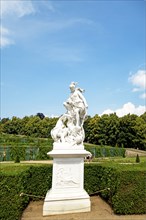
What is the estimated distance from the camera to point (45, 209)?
9477 mm

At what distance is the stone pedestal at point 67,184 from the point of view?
9626mm

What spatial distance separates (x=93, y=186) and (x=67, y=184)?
2.78 metres

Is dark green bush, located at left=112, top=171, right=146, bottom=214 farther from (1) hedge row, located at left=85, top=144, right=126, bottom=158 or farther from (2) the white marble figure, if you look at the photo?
(1) hedge row, located at left=85, top=144, right=126, bottom=158

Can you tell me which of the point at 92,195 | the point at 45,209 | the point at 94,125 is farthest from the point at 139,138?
the point at 45,209

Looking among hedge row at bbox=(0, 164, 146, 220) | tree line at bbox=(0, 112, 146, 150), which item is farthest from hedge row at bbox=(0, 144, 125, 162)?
tree line at bbox=(0, 112, 146, 150)

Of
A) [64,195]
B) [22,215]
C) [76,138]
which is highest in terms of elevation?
[76,138]

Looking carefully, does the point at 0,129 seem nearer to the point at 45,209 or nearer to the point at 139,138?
the point at 139,138

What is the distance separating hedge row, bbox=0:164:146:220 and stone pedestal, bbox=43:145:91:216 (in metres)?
1.19

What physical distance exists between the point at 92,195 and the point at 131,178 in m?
3.36

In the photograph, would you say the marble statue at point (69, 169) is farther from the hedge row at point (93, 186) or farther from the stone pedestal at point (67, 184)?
the hedge row at point (93, 186)

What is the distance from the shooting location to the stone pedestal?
9.63 meters

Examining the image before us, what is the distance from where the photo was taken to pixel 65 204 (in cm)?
969

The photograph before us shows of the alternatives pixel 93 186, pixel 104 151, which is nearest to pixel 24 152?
pixel 104 151

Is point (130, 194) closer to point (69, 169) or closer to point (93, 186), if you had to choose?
point (69, 169)
